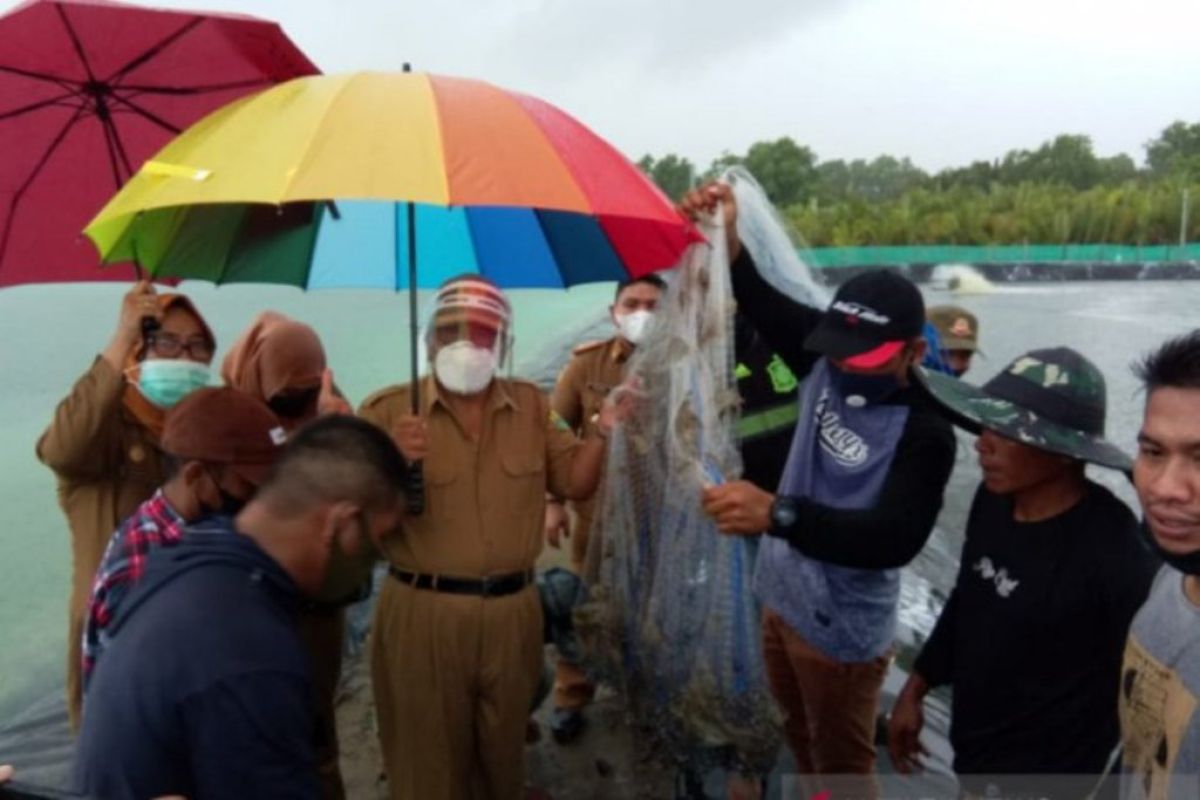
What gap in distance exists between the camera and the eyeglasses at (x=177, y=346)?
2691 mm

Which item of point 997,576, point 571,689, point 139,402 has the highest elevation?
point 139,402

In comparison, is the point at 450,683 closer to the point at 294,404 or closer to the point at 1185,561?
the point at 294,404

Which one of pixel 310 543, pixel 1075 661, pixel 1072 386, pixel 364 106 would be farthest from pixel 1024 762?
Result: pixel 364 106

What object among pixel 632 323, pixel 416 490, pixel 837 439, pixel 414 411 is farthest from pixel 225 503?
pixel 632 323

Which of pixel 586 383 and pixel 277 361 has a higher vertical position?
pixel 277 361

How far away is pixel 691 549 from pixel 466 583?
63 cm

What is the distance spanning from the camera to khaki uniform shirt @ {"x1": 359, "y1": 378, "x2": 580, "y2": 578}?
2.47 m

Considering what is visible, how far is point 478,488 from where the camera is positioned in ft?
8.24

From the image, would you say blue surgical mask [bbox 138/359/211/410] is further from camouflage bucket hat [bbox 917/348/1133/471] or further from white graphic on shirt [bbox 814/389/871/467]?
camouflage bucket hat [bbox 917/348/1133/471]

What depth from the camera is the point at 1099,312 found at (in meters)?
15.2

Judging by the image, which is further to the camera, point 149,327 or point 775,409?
point 775,409

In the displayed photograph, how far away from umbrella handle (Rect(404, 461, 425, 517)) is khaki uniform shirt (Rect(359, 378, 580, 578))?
22 millimetres

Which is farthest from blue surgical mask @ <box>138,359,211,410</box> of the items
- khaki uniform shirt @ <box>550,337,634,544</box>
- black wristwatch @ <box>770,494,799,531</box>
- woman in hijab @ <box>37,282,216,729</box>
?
khaki uniform shirt @ <box>550,337,634,544</box>

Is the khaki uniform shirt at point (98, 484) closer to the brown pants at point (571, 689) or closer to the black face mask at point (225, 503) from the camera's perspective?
the black face mask at point (225, 503)
